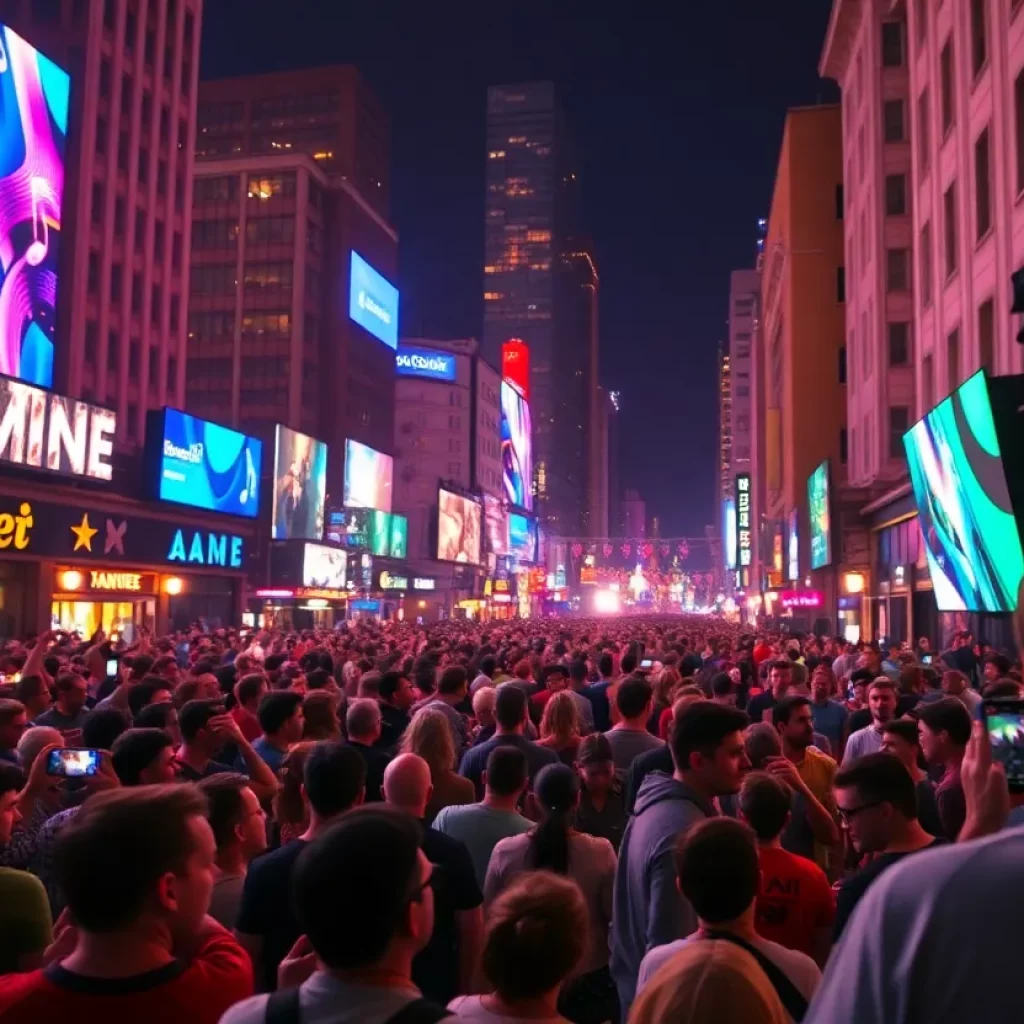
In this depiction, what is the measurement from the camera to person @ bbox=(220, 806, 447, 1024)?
8.16ft

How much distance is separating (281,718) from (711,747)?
12.8 ft

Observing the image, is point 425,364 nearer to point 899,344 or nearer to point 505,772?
Answer: point 899,344

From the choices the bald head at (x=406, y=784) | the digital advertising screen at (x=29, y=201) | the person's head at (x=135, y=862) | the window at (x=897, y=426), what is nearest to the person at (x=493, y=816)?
the bald head at (x=406, y=784)

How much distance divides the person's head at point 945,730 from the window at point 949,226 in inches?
1012

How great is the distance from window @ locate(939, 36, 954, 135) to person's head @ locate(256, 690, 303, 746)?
28.7m

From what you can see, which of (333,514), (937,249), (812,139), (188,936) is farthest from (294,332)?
(188,936)

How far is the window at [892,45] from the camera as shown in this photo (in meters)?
43.3

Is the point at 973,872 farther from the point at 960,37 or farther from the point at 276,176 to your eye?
the point at 276,176

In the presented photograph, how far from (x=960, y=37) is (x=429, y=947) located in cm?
2962

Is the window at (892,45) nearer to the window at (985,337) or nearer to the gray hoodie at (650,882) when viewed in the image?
the window at (985,337)

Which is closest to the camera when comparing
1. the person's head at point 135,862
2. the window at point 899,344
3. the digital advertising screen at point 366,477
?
the person's head at point 135,862

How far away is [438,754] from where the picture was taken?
22.6 ft

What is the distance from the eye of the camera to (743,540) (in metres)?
129

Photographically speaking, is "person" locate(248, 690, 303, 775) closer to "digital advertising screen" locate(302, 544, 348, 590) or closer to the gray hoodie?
the gray hoodie
